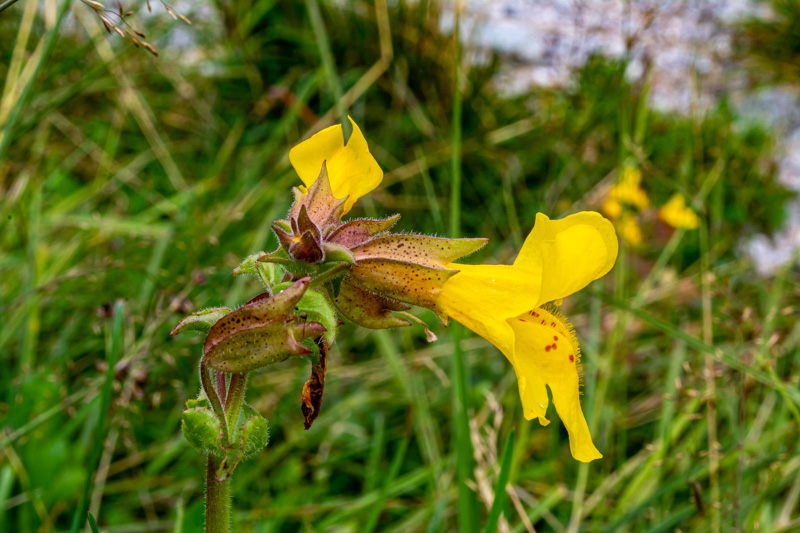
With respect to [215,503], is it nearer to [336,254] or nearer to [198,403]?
[198,403]

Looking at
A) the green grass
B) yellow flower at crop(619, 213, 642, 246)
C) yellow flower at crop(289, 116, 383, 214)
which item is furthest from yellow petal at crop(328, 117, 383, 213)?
yellow flower at crop(619, 213, 642, 246)

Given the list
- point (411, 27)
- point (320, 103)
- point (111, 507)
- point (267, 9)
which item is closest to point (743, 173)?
point (411, 27)

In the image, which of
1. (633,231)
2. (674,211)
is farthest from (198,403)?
(674,211)

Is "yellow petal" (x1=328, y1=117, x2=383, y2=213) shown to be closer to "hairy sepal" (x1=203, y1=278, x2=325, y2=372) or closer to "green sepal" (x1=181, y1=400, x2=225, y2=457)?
"hairy sepal" (x1=203, y1=278, x2=325, y2=372)

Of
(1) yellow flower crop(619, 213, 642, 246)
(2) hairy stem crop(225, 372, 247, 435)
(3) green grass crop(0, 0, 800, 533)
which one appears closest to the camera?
(2) hairy stem crop(225, 372, 247, 435)

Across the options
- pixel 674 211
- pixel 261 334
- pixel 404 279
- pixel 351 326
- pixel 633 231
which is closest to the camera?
pixel 261 334
